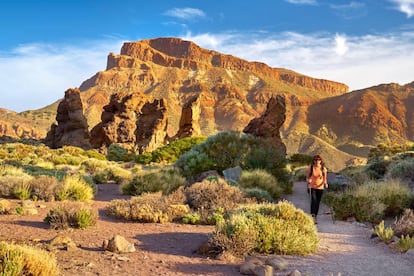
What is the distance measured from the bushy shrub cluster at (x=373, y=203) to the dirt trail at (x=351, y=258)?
140 centimetres

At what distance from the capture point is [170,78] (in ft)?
487

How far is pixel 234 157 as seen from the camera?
19.9 meters

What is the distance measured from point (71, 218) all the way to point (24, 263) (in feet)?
12.8

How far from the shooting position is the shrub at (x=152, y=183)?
15.3m

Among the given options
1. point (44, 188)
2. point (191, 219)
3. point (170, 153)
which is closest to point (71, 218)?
point (191, 219)

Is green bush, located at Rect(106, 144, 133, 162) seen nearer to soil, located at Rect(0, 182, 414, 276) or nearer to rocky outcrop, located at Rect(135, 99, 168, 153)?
rocky outcrop, located at Rect(135, 99, 168, 153)

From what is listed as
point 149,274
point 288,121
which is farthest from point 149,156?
point 288,121

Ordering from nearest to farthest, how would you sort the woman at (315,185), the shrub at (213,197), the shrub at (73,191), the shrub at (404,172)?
the shrub at (213,197) → the woman at (315,185) → the shrub at (73,191) → the shrub at (404,172)

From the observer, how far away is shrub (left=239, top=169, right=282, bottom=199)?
52.6ft

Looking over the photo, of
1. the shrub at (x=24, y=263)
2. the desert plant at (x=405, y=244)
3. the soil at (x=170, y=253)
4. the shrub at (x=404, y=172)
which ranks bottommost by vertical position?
the soil at (x=170, y=253)

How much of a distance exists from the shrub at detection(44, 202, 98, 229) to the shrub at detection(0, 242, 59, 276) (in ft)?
11.1

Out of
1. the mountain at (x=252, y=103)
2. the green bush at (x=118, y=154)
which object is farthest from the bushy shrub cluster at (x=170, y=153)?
the mountain at (x=252, y=103)

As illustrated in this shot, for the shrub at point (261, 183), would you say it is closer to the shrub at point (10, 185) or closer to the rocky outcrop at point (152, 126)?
the shrub at point (10, 185)

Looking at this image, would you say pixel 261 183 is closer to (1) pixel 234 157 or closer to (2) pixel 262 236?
(1) pixel 234 157
